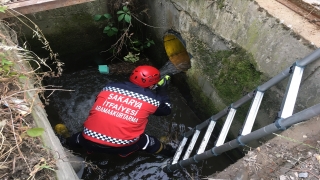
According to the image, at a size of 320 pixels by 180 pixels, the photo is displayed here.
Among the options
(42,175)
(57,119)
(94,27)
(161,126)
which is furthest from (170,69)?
(42,175)

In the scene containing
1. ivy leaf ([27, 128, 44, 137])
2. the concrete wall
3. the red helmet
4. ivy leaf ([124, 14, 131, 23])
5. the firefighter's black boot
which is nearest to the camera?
ivy leaf ([27, 128, 44, 137])

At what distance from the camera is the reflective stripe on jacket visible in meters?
3.14

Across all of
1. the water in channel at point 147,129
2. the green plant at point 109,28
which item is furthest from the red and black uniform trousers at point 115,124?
the green plant at point 109,28

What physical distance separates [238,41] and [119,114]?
170 cm

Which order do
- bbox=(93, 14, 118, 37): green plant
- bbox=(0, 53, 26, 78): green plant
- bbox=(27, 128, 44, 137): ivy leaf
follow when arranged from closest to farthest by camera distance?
bbox=(27, 128, 44, 137): ivy leaf, bbox=(0, 53, 26, 78): green plant, bbox=(93, 14, 118, 37): green plant

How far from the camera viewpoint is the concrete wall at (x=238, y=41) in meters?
2.38

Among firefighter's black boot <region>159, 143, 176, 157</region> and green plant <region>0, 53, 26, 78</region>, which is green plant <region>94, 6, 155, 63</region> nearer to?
firefighter's black boot <region>159, 143, 176, 157</region>

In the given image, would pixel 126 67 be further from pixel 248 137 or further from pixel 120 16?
pixel 248 137

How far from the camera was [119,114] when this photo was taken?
313cm

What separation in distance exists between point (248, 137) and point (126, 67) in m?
3.74

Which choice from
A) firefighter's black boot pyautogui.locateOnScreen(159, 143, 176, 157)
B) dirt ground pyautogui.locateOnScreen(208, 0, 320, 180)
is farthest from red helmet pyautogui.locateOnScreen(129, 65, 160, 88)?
dirt ground pyautogui.locateOnScreen(208, 0, 320, 180)

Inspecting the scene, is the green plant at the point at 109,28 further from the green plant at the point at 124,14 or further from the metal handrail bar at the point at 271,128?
the metal handrail bar at the point at 271,128

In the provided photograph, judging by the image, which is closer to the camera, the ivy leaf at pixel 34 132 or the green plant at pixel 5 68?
the ivy leaf at pixel 34 132

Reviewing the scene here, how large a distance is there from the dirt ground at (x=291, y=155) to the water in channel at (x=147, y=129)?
3.48 feet
